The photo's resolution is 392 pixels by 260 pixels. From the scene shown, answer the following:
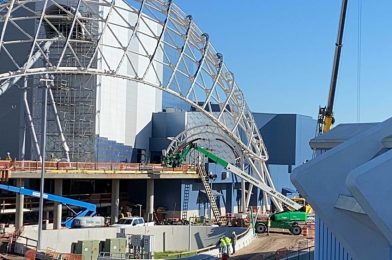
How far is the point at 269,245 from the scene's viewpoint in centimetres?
3897

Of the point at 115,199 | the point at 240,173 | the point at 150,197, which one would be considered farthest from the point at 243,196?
the point at 115,199

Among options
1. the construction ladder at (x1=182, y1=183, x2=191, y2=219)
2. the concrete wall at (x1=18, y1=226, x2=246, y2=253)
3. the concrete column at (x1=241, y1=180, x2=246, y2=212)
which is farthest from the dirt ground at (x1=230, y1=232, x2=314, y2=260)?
the concrete column at (x1=241, y1=180, x2=246, y2=212)

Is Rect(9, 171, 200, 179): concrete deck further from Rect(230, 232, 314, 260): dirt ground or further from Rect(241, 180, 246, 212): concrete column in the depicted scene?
Rect(230, 232, 314, 260): dirt ground

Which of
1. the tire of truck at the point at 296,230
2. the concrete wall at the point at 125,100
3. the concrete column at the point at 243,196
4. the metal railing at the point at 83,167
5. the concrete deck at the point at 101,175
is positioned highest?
the concrete wall at the point at 125,100

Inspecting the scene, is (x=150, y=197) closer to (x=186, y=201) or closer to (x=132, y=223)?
(x=186, y=201)

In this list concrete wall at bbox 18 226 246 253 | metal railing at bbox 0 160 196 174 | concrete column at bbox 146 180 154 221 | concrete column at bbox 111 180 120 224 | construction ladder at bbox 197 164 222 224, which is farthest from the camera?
construction ladder at bbox 197 164 222 224

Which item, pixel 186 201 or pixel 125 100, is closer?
pixel 186 201

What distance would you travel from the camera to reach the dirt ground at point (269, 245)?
3376 centimetres

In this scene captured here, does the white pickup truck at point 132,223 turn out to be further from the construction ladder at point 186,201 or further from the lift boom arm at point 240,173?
the construction ladder at point 186,201

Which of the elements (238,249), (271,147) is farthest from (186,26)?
(271,147)

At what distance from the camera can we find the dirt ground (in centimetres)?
3376

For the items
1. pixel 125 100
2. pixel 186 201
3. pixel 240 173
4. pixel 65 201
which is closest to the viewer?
pixel 65 201

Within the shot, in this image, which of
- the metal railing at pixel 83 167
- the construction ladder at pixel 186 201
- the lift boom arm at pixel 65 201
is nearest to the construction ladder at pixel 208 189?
the metal railing at pixel 83 167

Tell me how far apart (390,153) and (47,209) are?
4140 cm
